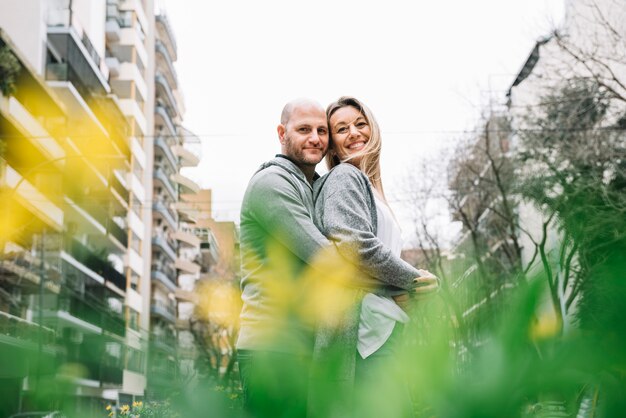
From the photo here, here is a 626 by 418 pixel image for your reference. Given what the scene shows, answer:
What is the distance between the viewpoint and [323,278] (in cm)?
116

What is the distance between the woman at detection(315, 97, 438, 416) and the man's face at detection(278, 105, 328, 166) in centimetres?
4

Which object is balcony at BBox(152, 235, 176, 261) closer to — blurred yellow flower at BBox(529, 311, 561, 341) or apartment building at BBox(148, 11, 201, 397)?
apartment building at BBox(148, 11, 201, 397)

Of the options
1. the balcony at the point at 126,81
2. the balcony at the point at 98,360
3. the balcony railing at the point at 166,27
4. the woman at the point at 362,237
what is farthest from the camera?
the balcony railing at the point at 166,27

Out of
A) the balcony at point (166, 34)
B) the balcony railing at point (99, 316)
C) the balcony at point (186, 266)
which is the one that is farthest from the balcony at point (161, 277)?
the balcony railing at point (99, 316)

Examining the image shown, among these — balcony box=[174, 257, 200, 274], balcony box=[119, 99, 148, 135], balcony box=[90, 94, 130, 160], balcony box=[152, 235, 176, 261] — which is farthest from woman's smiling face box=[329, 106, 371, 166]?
balcony box=[174, 257, 200, 274]

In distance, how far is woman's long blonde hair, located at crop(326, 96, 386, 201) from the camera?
6.79ft

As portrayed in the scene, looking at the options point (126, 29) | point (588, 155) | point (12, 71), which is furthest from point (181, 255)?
point (588, 155)

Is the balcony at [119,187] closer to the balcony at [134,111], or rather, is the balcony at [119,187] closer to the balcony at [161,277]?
the balcony at [134,111]

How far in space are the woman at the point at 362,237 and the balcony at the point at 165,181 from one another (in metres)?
58.2

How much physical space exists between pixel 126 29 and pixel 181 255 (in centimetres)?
2461

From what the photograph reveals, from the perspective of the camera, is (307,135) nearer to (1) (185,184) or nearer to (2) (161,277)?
(2) (161,277)

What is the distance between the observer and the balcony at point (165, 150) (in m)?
59.7

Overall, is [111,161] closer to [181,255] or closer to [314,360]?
[181,255]

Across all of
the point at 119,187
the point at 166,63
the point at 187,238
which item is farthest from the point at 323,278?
the point at 187,238
